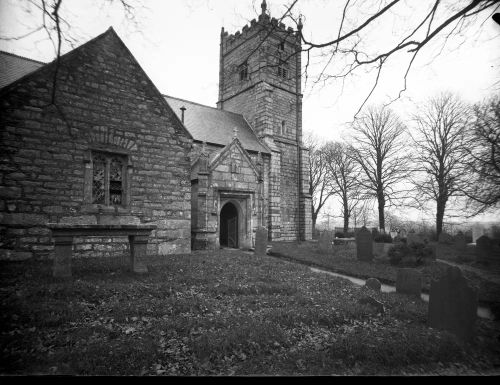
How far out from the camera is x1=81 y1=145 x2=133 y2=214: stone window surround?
8211 mm

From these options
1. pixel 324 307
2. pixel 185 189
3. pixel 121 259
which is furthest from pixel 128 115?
pixel 324 307

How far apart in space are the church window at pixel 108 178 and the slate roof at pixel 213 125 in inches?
330

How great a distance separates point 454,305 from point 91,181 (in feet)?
31.2

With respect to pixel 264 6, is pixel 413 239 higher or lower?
lower

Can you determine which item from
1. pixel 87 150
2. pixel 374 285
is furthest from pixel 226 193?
pixel 374 285

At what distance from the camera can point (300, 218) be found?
2197cm

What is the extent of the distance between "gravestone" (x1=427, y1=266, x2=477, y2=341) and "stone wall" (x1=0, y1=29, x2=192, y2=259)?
7.60 meters

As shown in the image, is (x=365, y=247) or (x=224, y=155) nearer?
(x=365, y=247)

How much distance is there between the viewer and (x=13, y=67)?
1114 centimetres

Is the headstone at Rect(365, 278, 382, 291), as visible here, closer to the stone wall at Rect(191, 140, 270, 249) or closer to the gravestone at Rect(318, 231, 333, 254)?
the stone wall at Rect(191, 140, 270, 249)

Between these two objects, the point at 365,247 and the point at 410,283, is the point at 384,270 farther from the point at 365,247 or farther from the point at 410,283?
the point at 410,283

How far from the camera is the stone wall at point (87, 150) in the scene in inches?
285

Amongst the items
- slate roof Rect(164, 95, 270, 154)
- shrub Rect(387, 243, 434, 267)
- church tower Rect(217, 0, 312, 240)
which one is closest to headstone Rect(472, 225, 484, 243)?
shrub Rect(387, 243, 434, 267)
